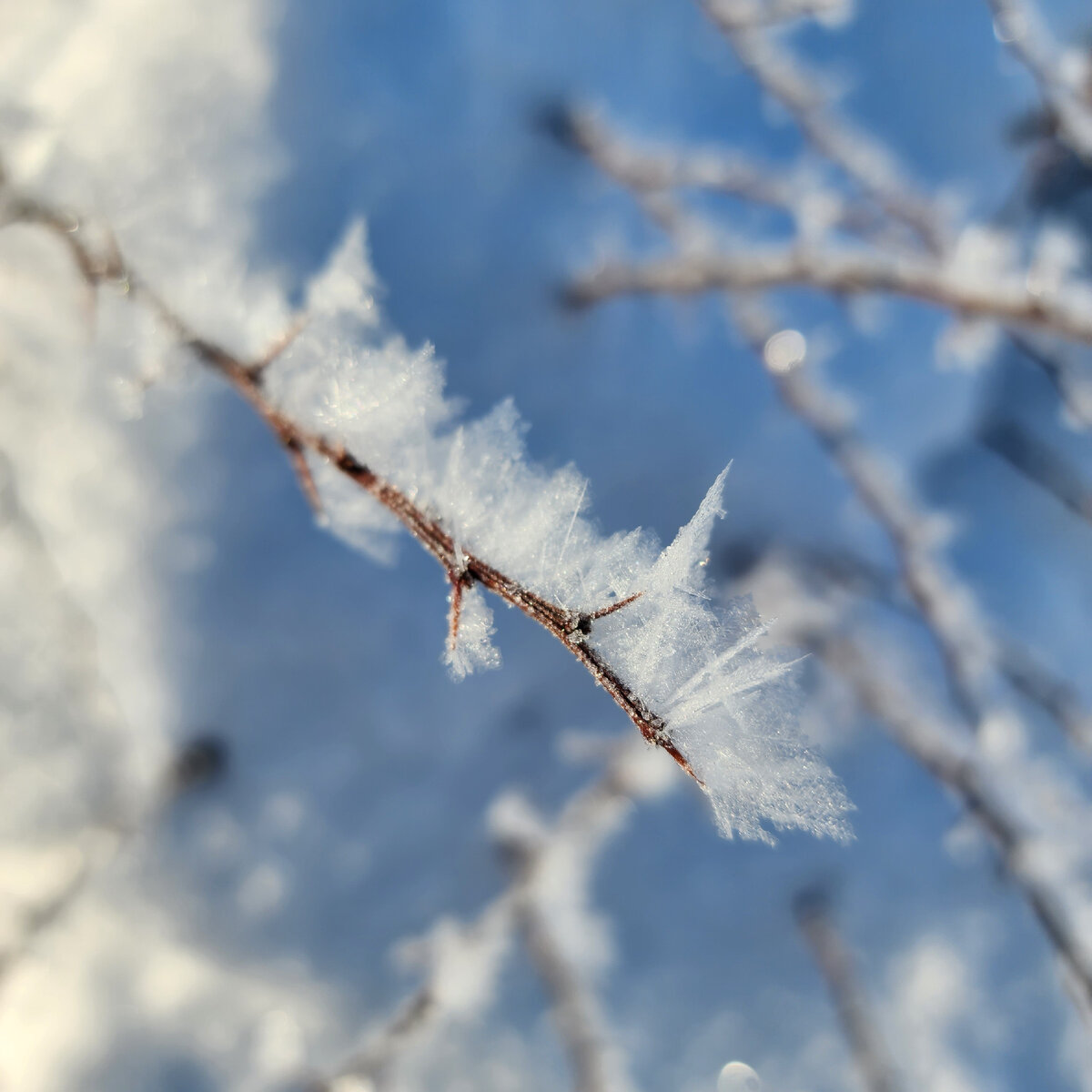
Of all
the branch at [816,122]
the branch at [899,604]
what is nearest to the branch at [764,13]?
the branch at [816,122]

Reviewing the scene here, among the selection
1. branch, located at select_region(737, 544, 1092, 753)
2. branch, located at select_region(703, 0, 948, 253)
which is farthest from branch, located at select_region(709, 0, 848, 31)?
branch, located at select_region(737, 544, 1092, 753)

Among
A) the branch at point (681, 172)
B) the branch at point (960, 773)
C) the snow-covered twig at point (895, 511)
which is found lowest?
the branch at point (960, 773)

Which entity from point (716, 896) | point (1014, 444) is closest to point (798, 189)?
point (1014, 444)

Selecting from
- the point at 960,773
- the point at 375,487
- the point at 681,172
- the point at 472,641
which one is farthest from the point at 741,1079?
the point at 681,172

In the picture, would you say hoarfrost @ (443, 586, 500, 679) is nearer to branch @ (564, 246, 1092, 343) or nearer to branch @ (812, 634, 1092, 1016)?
branch @ (564, 246, 1092, 343)

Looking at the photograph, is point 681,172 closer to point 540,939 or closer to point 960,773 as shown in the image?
point 960,773

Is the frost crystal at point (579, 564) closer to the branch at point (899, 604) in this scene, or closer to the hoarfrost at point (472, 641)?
the hoarfrost at point (472, 641)

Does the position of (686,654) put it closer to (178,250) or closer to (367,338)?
(367,338)
